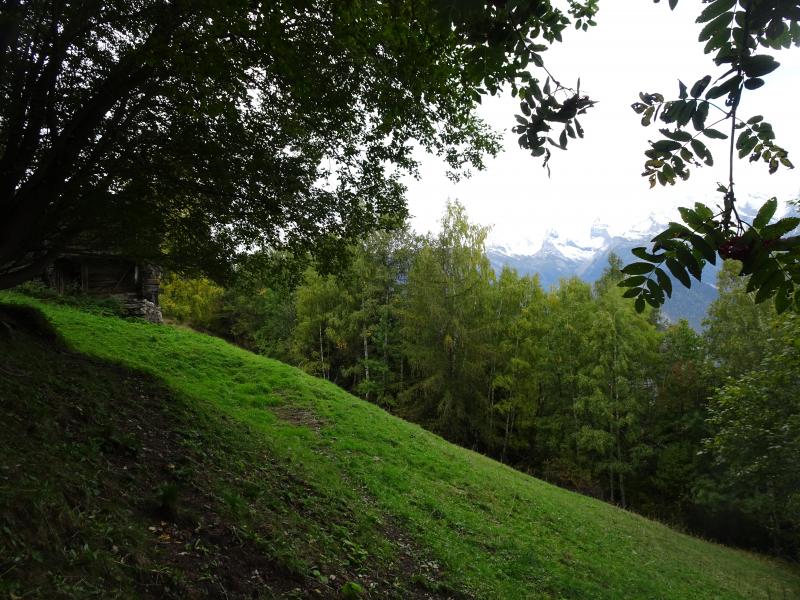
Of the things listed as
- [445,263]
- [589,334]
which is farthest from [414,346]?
[589,334]

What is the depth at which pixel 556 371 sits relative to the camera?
2880 cm

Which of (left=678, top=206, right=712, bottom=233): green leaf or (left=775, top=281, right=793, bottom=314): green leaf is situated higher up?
(left=678, top=206, right=712, bottom=233): green leaf

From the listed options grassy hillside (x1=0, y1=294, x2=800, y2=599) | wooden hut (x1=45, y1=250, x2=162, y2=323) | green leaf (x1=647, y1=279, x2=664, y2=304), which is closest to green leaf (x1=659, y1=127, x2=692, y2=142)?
green leaf (x1=647, y1=279, x2=664, y2=304)

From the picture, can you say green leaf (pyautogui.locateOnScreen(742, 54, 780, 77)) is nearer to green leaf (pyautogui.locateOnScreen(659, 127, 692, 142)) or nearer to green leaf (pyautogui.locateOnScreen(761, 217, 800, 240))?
green leaf (pyautogui.locateOnScreen(659, 127, 692, 142))

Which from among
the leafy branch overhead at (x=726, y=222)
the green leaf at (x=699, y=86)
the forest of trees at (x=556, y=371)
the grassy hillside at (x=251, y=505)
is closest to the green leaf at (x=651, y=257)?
the leafy branch overhead at (x=726, y=222)

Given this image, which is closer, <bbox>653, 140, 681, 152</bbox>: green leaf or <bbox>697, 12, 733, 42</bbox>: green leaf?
<bbox>697, 12, 733, 42</bbox>: green leaf

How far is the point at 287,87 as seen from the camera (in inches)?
207

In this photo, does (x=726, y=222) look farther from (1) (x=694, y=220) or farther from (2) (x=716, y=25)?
(2) (x=716, y=25)

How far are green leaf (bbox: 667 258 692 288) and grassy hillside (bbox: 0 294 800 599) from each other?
11.2 feet

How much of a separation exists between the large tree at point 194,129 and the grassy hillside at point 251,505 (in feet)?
7.62

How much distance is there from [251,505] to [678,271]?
16.3 feet

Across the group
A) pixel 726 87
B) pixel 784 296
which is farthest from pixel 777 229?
pixel 726 87

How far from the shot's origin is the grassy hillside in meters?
3.23

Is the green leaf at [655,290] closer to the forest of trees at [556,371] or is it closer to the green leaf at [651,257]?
the green leaf at [651,257]
